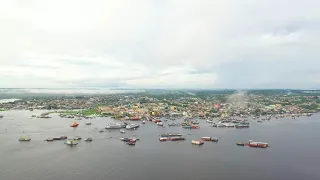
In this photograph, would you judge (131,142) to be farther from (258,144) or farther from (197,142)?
(258,144)

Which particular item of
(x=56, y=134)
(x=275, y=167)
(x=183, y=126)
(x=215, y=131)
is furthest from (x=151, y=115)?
(x=275, y=167)

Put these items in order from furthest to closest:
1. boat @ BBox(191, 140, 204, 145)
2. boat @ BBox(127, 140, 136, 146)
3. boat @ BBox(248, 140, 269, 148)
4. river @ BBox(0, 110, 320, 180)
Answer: boat @ BBox(191, 140, 204, 145) < boat @ BBox(127, 140, 136, 146) < boat @ BBox(248, 140, 269, 148) < river @ BBox(0, 110, 320, 180)

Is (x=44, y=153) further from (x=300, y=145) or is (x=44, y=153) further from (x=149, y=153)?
(x=300, y=145)

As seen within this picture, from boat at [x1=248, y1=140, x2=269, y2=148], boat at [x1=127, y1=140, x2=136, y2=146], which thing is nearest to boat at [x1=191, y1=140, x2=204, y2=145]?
boat at [x1=248, y1=140, x2=269, y2=148]

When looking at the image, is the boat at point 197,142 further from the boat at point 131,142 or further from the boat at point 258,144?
the boat at point 131,142

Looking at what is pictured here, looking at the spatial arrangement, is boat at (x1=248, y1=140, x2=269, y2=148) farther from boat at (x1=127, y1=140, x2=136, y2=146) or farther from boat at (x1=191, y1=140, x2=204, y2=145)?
boat at (x1=127, y1=140, x2=136, y2=146)

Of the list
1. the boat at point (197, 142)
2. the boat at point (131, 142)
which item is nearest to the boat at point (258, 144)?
the boat at point (197, 142)

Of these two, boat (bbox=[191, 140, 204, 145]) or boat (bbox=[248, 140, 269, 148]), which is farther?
boat (bbox=[191, 140, 204, 145])

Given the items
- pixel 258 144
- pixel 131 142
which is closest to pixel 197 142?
pixel 258 144
